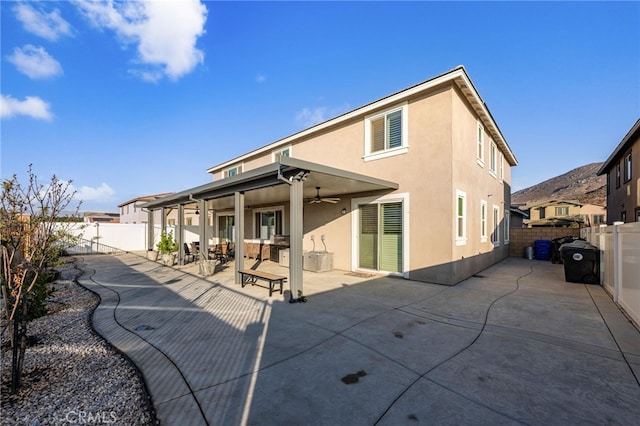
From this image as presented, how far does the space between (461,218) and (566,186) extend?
4056 inches

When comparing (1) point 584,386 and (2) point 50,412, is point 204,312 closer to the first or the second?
(2) point 50,412

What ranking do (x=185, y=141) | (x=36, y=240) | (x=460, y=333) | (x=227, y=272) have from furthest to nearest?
(x=185, y=141) < (x=227, y=272) < (x=460, y=333) < (x=36, y=240)

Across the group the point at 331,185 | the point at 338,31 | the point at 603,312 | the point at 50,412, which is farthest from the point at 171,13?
the point at 603,312

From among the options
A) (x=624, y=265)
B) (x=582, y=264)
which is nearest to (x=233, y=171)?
(x=582, y=264)

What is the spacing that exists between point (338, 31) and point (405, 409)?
37.8 ft

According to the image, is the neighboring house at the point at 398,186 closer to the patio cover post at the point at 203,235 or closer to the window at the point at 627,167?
the patio cover post at the point at 203,235

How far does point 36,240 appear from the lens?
3.18 m

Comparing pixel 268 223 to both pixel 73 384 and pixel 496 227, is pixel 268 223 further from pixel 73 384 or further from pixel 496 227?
pixel 73 384

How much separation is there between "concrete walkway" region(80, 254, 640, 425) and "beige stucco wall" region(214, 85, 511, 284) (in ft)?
4.84

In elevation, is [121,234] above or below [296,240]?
below

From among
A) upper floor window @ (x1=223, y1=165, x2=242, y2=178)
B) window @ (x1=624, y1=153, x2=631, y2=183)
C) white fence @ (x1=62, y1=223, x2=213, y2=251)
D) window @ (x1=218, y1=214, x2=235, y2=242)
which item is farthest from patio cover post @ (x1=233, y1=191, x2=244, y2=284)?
window @ (x1=624, y1=153, x2=631, y2=183)

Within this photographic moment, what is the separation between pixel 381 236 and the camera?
348 inches

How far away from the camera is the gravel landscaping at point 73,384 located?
2.30m

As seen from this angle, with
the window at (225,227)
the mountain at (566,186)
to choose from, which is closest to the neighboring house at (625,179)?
the window at (225,227)
